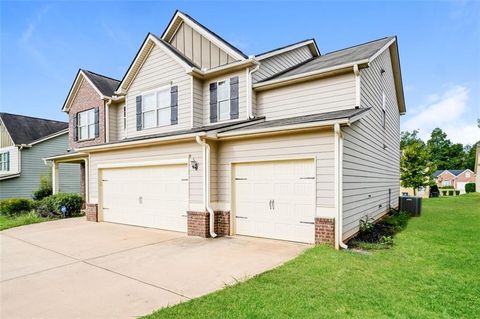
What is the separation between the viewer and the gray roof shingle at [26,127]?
21567mm

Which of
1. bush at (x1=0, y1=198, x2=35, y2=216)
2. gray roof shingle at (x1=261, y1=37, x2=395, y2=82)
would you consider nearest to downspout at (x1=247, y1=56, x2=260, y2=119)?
gray roof shingle at (x1=261, y1=37, x2=395, y2=82)

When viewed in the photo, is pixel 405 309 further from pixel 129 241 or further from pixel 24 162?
pixel 24 162

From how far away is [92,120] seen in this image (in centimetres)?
1617

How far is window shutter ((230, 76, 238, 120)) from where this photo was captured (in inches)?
408

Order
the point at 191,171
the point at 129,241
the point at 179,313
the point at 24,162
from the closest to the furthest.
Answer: the point at 179,313, the point at 129,241, the point at 191,171, the point at 24,162

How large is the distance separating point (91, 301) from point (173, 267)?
176 centimetres

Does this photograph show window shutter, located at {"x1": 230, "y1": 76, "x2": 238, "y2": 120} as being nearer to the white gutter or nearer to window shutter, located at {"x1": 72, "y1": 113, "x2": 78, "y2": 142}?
the white gutter

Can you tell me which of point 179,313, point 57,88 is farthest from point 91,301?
point 57,88

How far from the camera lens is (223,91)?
424 inches

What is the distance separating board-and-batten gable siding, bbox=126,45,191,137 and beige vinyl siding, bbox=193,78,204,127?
205 millimetres

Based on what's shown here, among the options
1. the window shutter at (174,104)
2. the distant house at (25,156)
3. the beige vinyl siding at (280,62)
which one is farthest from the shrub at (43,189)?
the beige vinyl siding at (280,62)

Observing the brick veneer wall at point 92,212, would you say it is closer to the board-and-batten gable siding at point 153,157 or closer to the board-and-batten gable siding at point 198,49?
the board-and-batten gable siding at point 153,157

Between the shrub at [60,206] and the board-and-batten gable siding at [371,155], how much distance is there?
42.7 ft

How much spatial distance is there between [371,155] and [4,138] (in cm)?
2621
